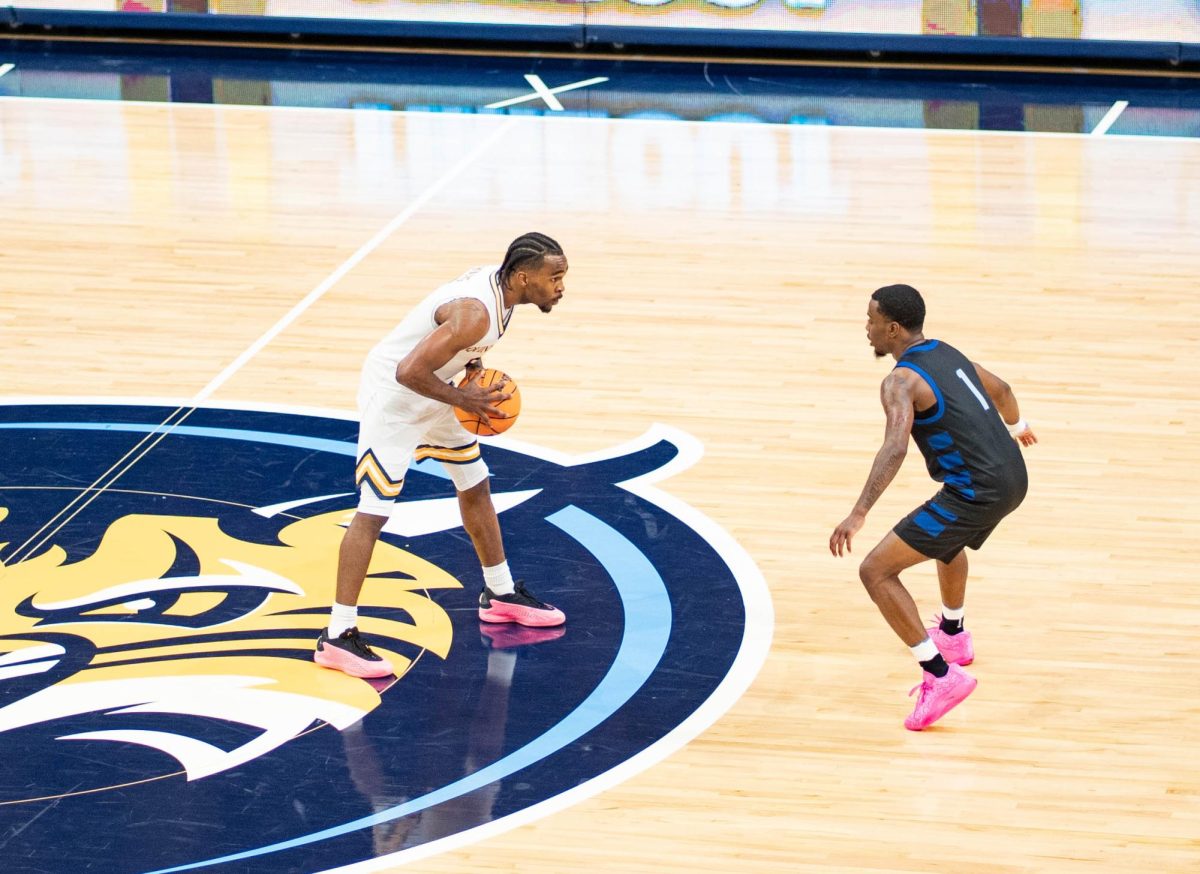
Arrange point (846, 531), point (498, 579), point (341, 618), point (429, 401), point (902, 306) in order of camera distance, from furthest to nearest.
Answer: point (498, 579) → point (341, 618) → point (429, 401) → point (902, 306) → point (846, 531)

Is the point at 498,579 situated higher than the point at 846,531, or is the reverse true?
the point at 846,531

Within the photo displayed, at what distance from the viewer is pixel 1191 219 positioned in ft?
39.9

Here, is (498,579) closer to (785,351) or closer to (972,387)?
(972,387)

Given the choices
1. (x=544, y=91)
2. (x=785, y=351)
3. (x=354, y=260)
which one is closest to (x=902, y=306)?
(x=785, y=351)

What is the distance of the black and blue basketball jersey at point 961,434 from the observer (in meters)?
5.70

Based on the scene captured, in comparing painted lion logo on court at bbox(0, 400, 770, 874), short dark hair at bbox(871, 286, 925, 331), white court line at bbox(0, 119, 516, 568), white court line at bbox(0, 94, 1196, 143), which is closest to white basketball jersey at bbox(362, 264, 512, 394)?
painted lion logo on court at bbox(0, 400, 770, 874)

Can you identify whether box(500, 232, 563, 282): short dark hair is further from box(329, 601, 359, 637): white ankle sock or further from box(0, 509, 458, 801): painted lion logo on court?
box(0, 509, 458, 801): painted lion logo on court

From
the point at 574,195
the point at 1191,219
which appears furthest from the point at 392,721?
the point at 1191,219

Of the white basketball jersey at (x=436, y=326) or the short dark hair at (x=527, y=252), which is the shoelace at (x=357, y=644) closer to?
the white basketball jersey at (x=436, y=326)

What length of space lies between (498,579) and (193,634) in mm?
1141

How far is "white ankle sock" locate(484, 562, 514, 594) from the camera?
21.7ft

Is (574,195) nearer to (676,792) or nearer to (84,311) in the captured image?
(84,311)

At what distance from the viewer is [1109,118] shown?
50.1ft

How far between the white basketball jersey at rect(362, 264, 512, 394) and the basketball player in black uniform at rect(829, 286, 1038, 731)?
4.12ft
